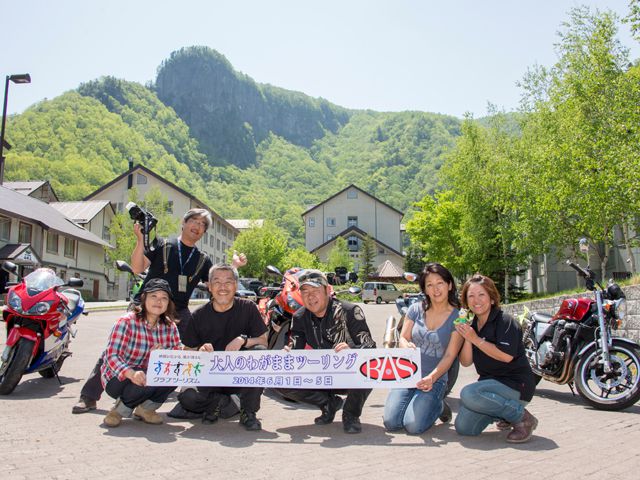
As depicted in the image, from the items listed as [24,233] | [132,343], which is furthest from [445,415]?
[24,233]

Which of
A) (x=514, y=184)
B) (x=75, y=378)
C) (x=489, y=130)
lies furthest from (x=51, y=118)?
(x=75, y=378)

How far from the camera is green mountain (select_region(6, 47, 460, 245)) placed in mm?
94312

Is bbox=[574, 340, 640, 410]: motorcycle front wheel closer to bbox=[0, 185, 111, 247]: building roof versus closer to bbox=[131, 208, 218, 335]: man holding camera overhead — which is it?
bbox=[131, 208, 218, 335]: man holding camera overhead

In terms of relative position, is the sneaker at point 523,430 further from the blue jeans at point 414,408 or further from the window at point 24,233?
the window at point 24,233

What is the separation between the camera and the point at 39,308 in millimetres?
6316

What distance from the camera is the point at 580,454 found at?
417 centimetres

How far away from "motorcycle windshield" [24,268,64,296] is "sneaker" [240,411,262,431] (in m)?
3.12

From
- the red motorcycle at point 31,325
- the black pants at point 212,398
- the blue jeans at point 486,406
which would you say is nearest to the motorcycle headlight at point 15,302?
the red motorcycle at point 31,325

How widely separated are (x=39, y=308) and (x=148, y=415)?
2.23m

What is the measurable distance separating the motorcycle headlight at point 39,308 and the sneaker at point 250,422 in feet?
9.43

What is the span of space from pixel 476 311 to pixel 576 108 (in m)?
19.7

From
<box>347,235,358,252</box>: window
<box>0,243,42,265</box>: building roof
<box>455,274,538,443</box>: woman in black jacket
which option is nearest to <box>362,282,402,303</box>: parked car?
<box>0,243,42,265</box>: building roof

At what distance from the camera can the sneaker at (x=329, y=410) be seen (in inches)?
209

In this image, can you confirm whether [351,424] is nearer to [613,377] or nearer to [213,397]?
[213,397]
